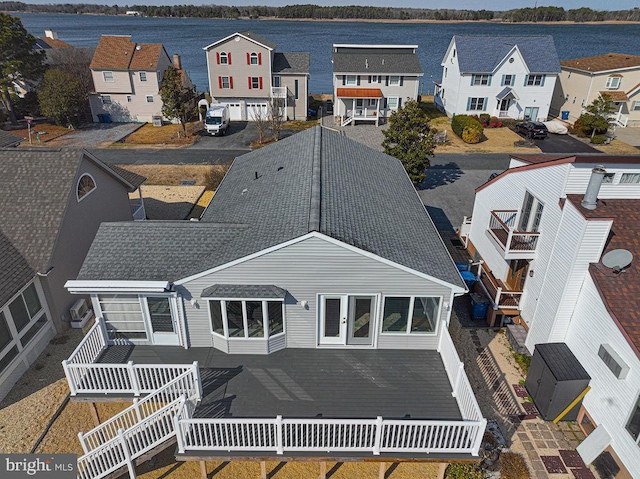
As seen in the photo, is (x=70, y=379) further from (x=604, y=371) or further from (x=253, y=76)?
(x=253, y=76)

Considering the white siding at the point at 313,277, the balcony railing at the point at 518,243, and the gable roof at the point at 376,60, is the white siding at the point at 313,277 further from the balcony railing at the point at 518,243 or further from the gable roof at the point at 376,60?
the gable roof at the point at 376,60

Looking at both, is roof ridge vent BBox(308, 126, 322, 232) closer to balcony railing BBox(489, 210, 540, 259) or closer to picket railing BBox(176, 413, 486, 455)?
picket railing BBox(176, 413, 486, 455)

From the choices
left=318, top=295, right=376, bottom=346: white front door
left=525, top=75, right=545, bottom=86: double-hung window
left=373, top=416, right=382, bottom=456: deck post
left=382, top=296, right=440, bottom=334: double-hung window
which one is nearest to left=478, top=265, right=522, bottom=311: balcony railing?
left=382, top=296, right=440, bottom=334: double-hung window

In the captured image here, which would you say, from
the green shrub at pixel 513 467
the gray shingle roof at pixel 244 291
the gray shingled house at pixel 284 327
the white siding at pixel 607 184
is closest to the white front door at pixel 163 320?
the gray shingled house at pixel 284 327

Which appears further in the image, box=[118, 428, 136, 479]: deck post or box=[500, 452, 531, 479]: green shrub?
box=[500, 452, 531, 479]: green shrub

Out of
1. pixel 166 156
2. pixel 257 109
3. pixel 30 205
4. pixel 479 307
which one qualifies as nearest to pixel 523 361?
pixel 479 307

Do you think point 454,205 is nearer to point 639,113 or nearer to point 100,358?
point 100,358
